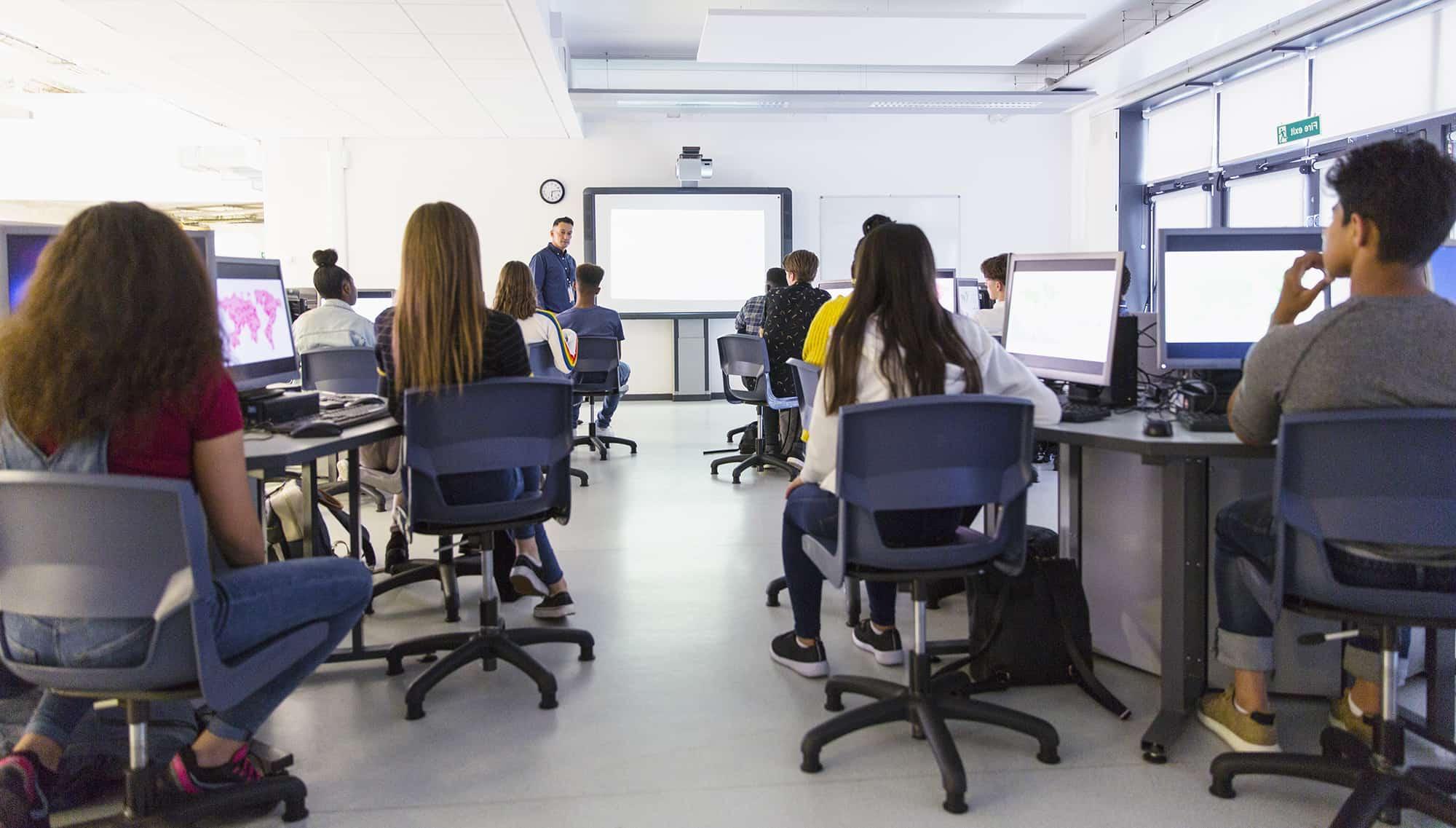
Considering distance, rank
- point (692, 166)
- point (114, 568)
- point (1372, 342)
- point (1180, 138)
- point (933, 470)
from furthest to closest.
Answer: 1. point (692, 166)
2. point (1180, 138)
3. point (933, 470)
4. point (1372, 342)
5. point (114, 568)

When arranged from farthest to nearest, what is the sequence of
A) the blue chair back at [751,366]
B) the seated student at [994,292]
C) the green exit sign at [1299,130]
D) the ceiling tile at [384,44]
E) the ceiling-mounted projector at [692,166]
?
the ceiling-mounted projector at [692,166] < the green exit sign at [1299,130] < the ceiling tile at [384,44] < the blue chair back at [751,366] < the seated student at [994,292]

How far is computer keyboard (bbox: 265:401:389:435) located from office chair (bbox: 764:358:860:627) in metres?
1.20

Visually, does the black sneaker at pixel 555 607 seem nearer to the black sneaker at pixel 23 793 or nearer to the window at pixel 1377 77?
the black sneaker at pixel 23 793

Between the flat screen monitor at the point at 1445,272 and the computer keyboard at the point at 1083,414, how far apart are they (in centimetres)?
Result: 97

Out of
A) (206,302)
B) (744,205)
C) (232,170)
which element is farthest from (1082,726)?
(232,170)

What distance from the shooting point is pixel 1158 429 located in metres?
2.23

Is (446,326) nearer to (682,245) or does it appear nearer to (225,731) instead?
(225,731)

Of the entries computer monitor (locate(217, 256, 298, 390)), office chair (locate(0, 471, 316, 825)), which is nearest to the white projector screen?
computer monitor (locate(217, 256, 298, 390))

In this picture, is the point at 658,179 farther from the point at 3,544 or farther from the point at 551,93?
the point at 3,544

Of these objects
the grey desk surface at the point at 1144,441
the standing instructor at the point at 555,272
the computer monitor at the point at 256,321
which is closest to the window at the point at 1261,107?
the standing instructor at the point at 555,272

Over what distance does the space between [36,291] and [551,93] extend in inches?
260

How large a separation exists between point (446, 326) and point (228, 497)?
0.87m

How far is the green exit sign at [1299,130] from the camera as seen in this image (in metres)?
7.25

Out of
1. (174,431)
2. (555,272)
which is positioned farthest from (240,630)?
(555,272)
